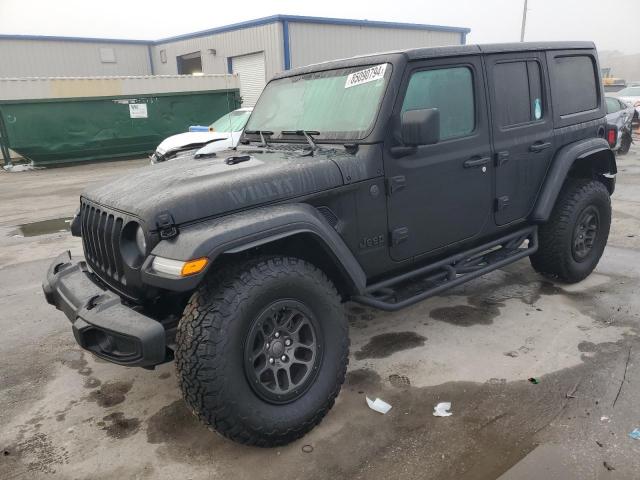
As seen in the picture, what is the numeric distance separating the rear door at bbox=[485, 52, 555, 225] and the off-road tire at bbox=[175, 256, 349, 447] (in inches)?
71.8

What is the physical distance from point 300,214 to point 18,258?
4962 millimetres

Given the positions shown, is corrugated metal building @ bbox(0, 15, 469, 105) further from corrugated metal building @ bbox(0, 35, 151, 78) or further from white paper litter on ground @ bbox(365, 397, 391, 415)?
white paper litter on ground @ bbox(365, 397, 391, 415)

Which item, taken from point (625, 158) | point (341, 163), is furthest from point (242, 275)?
point (625, 158)

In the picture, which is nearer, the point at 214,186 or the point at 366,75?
the point at 214,186

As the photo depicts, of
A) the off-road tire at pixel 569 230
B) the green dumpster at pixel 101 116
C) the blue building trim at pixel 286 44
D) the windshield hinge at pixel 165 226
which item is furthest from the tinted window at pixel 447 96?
the blue building trim at pixel 286 44

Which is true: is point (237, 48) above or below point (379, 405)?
above

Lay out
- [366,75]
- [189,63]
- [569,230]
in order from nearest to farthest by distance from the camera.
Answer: [366,75], [569,230], [189,63]

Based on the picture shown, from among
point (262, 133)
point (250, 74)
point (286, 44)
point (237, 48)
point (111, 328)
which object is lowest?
point (111, 328)

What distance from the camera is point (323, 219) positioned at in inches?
109

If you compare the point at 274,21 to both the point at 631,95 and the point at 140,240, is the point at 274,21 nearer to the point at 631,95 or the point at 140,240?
the point at 631,95

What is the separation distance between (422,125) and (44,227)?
6741mm

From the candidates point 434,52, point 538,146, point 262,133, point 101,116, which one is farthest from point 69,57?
point 538,146

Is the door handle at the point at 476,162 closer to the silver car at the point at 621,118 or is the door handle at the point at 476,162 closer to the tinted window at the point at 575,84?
the tinted window at the point at 575,84

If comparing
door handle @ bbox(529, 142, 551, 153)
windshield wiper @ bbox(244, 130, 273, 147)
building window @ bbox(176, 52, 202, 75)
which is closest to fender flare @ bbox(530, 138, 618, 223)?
door handle @ bbox(529, 142, 551, 153)
